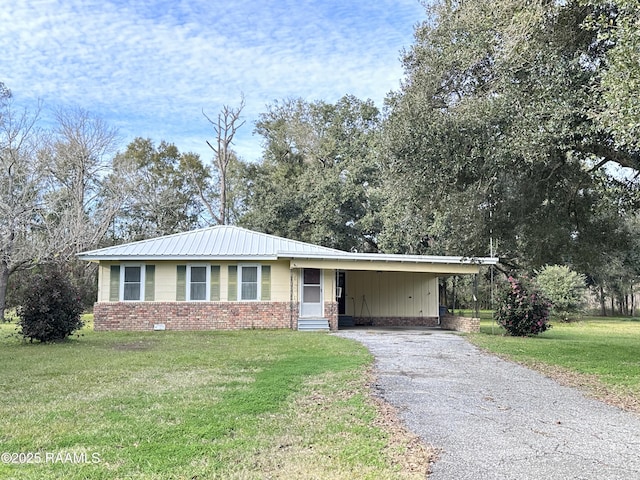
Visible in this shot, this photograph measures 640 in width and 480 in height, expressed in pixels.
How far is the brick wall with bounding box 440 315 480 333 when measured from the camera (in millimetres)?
17156

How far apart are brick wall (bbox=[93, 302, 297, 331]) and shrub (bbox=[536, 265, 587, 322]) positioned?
1510 centimetres

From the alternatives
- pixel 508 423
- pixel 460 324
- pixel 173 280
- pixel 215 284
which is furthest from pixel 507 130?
pixel 173 280

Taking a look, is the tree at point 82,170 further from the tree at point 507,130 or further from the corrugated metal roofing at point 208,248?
the tree at point 507,130

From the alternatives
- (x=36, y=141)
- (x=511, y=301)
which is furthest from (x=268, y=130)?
(x=511, y=301)

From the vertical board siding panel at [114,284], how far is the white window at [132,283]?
0.11m

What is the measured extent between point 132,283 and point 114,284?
586mm

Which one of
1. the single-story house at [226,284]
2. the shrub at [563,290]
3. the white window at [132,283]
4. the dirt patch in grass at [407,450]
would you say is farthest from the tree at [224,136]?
the dirt patch in grass at [407,450]

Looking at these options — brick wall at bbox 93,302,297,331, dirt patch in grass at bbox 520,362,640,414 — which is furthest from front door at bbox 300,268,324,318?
dirt patch in grass at bbox 520,362,640,414

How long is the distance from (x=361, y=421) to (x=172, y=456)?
76.0 inches

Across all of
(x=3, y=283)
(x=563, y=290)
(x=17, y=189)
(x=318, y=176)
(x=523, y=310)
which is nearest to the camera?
(x=523, y=310)

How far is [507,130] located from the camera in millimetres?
8617

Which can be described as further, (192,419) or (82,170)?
(82,170)

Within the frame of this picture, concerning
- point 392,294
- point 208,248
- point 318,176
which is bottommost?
point 392,294

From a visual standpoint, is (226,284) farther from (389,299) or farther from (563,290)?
(563,290)
